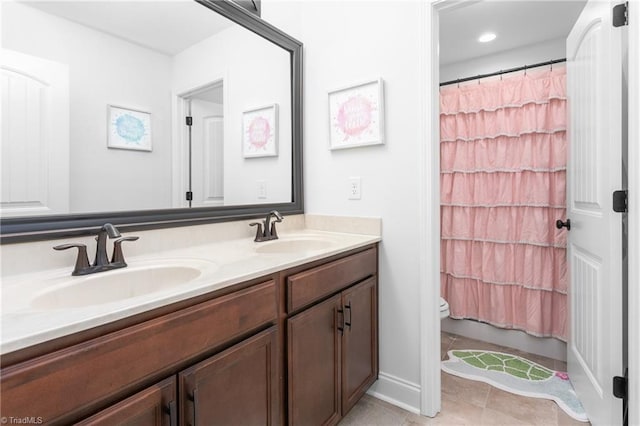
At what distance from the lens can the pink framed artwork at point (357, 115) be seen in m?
1.68

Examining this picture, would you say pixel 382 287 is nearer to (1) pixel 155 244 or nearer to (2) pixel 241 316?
(2) pixel 241 316

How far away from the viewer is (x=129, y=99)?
126cm

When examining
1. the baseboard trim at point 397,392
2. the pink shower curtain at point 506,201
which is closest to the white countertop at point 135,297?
the baseboard trim at point 397,392

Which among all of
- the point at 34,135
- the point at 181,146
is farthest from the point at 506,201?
the point at 34,135

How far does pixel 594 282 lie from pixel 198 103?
197 centimetres

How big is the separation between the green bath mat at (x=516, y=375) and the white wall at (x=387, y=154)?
1.91 ft

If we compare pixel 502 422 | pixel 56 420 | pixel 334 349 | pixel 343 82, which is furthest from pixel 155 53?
pixel 502 422

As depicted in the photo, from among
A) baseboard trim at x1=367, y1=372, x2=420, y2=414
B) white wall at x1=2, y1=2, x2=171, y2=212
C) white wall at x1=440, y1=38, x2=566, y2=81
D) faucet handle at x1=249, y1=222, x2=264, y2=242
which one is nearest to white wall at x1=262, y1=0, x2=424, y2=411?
baseboard trim at x1=367, y1=372, x2=420, y2=414

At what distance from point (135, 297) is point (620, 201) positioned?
169cm

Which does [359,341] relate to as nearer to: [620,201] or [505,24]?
[620,201]

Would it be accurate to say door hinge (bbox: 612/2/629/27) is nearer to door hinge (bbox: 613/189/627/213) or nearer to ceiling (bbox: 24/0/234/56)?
door hinge (bbox: 613/189/627/213)

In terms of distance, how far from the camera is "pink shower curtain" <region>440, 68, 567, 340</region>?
85.9 inches

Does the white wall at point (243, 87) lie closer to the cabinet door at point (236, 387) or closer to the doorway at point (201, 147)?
the doorway at point (201, 147)

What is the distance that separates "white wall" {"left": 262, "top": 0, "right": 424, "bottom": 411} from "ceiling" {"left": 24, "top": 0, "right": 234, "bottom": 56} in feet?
1.55
